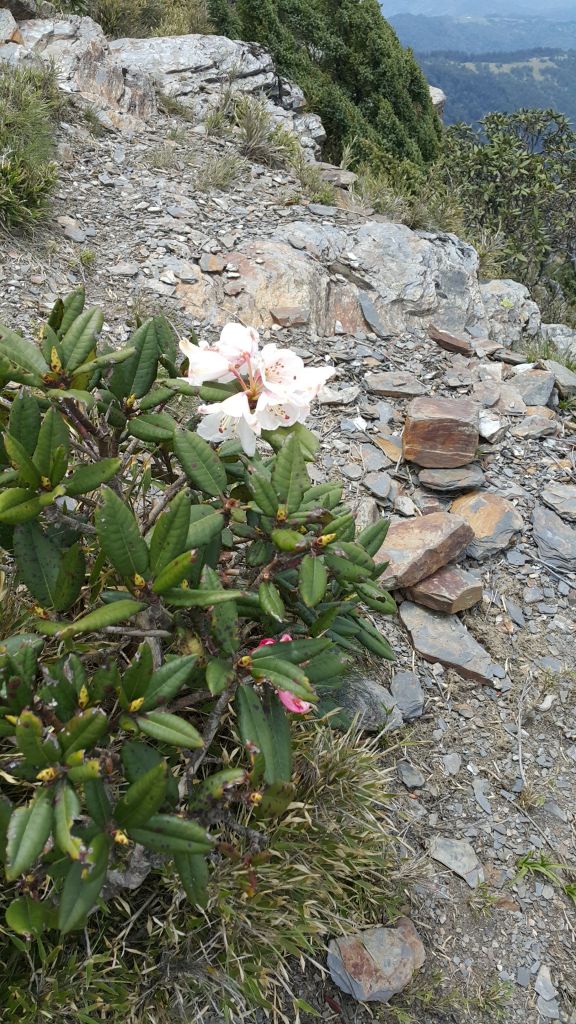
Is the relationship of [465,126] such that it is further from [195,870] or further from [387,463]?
[195,870]

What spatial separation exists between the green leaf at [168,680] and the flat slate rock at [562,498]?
9.43 feet

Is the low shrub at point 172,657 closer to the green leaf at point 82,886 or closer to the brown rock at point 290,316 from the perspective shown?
the green leaf at point 82,886

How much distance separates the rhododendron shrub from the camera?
1492 millimetres

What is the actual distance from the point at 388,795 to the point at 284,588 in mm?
807

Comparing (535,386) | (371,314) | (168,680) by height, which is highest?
(168,680)

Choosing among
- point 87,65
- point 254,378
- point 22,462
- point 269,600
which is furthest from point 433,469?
point 87,65

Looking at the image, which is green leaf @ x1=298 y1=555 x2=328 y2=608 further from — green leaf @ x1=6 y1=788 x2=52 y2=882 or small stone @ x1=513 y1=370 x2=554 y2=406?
small stone @ x1=513 y1=370 x2=554 y2=406

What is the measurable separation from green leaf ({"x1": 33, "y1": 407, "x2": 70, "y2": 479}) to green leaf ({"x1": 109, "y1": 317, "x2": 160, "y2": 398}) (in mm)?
400

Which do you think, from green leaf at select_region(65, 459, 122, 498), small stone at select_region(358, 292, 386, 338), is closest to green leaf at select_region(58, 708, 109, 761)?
green leaf at select_region(65, 459, 122, 498)

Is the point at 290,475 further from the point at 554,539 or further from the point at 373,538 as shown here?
the point at 554,539

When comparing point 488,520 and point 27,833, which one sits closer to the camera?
point 27,833

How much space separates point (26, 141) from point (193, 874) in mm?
5562

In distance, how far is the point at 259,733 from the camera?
5.85ft

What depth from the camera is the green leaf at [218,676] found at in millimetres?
1655
